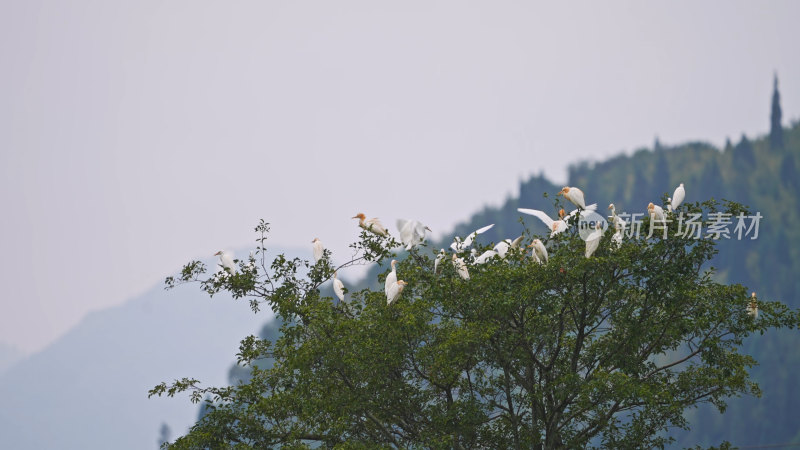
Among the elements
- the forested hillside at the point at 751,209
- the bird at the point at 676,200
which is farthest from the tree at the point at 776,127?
the bird at the point at 676,200

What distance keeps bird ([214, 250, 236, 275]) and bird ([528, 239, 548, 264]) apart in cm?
293

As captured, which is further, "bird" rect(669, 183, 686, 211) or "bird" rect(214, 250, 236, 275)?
"bird" rect(214, 250, 236, 275)

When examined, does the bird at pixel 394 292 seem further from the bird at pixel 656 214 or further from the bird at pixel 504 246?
the bird at pixel 656 214

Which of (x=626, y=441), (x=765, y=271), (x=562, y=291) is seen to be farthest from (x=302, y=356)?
(x=765, y=271)

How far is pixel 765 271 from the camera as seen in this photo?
7812cm

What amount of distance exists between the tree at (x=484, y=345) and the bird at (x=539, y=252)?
0.13 meters

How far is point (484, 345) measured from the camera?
8.80m

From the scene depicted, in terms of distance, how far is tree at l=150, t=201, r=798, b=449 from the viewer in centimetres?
861

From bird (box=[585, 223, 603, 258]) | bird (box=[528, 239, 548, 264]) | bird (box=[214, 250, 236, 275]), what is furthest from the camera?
bird (box=[214, 250, 236, 275])

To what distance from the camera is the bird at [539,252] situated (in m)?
8.75

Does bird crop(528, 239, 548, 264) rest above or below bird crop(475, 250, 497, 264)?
below

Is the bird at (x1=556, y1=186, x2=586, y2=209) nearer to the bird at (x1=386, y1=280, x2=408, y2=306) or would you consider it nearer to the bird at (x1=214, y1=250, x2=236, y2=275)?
the bird at (x1=386, y1=280, x2=408, y2=306)

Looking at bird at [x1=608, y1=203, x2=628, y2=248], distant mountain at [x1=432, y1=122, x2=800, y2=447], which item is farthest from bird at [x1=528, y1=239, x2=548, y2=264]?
distant mountain at [x1=432, y1=122, x2=800, y2=447]

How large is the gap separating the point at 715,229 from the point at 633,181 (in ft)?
297
